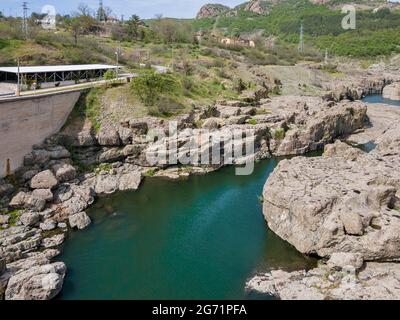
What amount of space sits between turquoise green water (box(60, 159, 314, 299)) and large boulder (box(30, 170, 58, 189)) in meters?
3.98

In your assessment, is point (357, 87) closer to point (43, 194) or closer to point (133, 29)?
point (133, 29)

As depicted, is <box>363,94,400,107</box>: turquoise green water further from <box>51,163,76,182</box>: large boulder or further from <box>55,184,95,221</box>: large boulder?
<box>55,184,95,221</box>: large boulder

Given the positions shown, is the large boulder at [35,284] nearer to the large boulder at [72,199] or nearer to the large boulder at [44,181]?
the large boulder at [72,199]

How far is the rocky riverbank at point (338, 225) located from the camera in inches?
837

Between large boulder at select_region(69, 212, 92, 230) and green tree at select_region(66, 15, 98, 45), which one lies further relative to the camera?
green tree at select_region(66, 15, 98, 45)

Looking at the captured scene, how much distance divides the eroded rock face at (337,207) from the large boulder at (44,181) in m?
16.9

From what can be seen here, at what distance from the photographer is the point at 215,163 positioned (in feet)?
137

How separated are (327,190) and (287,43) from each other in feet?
448

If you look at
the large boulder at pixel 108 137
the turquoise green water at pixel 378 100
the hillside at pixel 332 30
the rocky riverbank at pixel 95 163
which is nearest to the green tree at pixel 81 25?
the rocky riverbank at pixel 95 163

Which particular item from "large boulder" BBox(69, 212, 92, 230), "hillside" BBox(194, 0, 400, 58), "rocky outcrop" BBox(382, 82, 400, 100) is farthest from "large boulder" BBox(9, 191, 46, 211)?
"hillside" BBox(194, 0, 400, 58)

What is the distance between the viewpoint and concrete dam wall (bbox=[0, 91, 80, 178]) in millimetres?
33062

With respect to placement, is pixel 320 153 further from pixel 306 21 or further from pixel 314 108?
pixel 306 21
